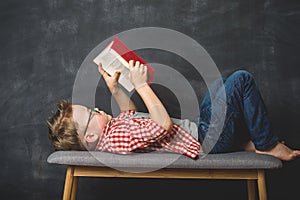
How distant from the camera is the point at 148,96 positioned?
151cm

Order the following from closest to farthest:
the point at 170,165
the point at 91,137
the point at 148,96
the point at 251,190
A: the point at 170,165
the point at 148,96
the point at 91,137
the point at 251,190

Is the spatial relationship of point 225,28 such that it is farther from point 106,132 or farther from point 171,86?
point 106,132

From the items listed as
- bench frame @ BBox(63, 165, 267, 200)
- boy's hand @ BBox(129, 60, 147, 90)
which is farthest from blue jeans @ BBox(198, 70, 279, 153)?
boy's hand @ BBox(129, 60, 147, 90)

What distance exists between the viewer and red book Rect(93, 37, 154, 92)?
157 centimetres

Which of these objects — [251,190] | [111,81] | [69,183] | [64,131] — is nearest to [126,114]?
[111,81]

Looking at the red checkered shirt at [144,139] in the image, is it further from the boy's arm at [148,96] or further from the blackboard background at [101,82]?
the blackboard background at [101,82]

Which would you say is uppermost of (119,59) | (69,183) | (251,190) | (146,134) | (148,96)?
(119,59)

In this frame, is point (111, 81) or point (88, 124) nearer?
point (88, 124)

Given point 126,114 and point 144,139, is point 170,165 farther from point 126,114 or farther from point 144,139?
point 126,114

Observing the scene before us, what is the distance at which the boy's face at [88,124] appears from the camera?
164 cm

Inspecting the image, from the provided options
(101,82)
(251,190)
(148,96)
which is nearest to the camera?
(148,96)

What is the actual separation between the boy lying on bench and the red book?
33 mm

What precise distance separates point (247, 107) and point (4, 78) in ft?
4.78

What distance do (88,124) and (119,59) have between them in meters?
0.33
